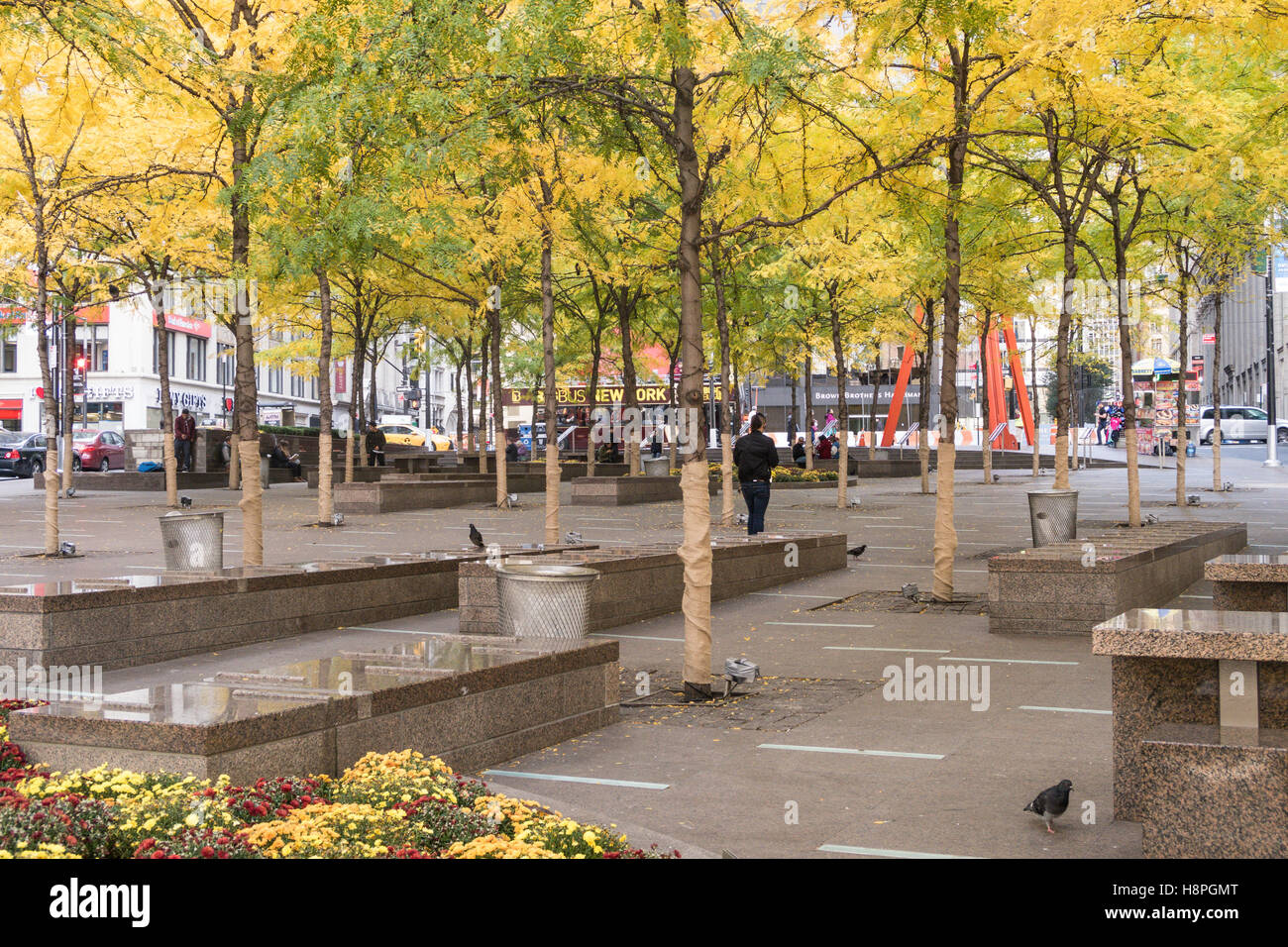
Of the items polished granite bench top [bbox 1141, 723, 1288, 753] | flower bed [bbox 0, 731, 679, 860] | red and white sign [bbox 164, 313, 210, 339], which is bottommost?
flower bed [bbox 0, 731, 679, 860]

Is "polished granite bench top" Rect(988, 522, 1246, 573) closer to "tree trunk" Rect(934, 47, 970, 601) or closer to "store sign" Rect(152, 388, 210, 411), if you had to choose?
"tree trunk" Rect(934, 47, 970, 601)

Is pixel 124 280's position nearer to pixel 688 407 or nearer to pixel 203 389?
pixel 688 407

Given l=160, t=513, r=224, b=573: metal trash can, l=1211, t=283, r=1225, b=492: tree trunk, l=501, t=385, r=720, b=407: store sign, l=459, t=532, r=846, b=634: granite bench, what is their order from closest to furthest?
l=459, t=532, r=846, b=634: granite bench → l=160, t=513, r=224, b=573: metal trash can → l=1211, t=283, r=1225, b=492: tree trunk → l=501, t=385, r=720, b=407: store sign

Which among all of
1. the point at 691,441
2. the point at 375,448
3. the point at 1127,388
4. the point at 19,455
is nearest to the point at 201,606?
the point at 691,441

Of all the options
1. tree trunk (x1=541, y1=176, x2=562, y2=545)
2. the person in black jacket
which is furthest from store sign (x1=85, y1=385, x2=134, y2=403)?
the person in black jacket

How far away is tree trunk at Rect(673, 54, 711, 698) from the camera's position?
10516mm

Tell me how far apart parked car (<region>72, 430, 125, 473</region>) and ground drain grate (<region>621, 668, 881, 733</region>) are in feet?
135

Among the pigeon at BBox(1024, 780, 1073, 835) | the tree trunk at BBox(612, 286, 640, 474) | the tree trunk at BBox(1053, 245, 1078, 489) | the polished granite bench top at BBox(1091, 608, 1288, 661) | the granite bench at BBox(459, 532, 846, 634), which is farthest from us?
the tree trunk at BBox(612, 286, 640, 474)

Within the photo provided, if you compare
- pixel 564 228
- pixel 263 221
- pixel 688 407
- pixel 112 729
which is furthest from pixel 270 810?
pixel 564 228

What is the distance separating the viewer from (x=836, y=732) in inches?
358

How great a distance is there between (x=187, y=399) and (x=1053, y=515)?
6452 cm

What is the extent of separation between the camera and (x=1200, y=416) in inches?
3287

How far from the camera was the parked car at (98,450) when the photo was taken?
48.0 m

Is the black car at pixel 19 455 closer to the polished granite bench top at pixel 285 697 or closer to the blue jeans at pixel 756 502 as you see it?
the blue jeans at pixel 756 502
